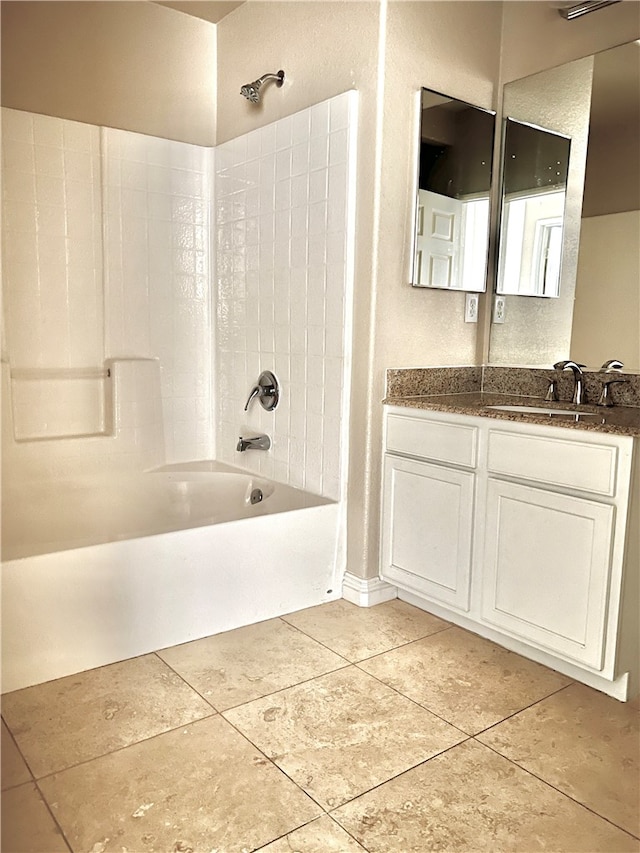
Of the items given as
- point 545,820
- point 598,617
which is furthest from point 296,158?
point 545,820

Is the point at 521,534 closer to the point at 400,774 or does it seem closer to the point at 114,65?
the point at 400,774

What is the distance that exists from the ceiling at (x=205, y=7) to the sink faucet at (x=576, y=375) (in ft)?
6.73

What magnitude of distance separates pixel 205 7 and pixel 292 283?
1.34 m

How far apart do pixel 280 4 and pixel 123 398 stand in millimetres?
1738

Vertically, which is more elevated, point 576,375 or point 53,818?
point 576,375

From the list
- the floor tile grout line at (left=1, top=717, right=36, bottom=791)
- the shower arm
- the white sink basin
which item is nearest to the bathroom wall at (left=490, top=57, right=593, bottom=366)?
the white sink basin

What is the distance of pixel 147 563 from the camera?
6.77 feet

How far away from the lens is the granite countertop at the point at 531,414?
1.83 meters

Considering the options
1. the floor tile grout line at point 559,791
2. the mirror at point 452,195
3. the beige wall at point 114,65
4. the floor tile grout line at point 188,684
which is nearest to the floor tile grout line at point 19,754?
the floor tile grout line at point 188,684

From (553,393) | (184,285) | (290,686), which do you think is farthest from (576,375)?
(184,285)

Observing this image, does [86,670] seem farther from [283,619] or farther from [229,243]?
[229,243]

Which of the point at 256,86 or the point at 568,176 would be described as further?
the point at 256,86

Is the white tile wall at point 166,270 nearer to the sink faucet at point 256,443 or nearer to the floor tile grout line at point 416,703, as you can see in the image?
the sink faucet at point 256,443

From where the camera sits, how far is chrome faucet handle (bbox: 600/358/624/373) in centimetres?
234
